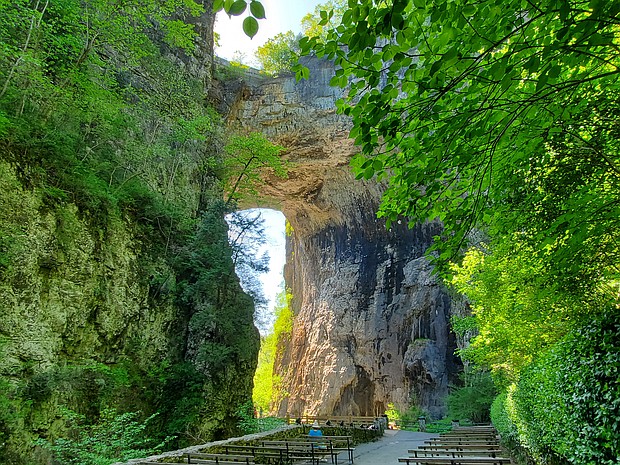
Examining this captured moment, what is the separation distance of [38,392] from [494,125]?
31.1ft

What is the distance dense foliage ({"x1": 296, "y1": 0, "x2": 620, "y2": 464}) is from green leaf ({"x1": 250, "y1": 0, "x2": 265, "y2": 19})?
0.69 m

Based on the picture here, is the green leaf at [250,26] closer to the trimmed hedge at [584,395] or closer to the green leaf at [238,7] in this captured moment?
the green leaf at [238,7]

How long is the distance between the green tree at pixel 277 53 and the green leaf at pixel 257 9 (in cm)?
2587

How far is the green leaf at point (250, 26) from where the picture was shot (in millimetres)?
1642

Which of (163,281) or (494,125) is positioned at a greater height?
(163,281)

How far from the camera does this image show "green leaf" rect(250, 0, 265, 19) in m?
1.61

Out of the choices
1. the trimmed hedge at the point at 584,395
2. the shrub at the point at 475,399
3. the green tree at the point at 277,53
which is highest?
the green tree at the point at 277,53

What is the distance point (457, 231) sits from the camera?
11.1 feet

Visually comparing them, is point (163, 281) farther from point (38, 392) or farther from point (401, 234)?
point (401, 234)

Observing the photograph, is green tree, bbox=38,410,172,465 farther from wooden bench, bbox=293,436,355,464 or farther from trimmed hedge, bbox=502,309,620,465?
trimmed hedge, bbox=502,309,620,465

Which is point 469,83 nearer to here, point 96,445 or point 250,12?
point 250,12

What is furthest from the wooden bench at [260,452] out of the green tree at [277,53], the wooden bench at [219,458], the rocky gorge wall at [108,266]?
the green tree at [277,53]

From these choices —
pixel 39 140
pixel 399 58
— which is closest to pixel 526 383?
pixel 399 58

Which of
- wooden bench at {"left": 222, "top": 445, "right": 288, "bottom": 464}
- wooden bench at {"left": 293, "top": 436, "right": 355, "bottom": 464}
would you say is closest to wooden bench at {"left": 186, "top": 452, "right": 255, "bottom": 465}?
wooden bench at {"left": 222, "top": 445, "right": 288, "bottom": 464}
